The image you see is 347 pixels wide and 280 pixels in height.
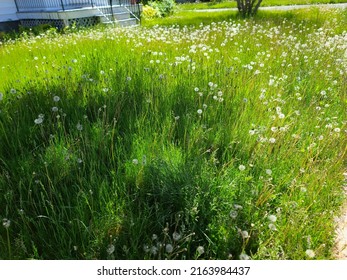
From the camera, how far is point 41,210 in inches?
85.2

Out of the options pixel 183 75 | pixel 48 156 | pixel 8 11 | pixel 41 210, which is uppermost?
pixel 8 11

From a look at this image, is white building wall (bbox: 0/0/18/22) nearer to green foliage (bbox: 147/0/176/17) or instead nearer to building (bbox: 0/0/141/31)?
building (bbox: 0/0/141/31)

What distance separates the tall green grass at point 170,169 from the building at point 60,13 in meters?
12.7

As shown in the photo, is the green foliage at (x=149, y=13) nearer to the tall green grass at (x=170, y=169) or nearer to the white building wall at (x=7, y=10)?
the white building wall at (x=7, y=10)

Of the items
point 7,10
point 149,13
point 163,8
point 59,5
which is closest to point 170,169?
point 59,5

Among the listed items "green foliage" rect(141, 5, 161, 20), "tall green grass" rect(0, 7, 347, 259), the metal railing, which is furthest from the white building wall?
"tall green grass" rect(0, 7, 347, 259)

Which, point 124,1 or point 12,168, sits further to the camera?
point 124,1

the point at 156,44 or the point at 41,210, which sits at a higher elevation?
the point at 156,44

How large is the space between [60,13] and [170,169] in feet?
50.3

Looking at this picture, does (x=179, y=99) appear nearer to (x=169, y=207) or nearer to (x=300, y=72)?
(x=169, y=207)

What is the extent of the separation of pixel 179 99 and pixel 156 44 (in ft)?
11.0

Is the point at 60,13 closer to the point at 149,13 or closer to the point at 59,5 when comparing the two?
the point at 59,5

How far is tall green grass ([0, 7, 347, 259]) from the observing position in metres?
1.99

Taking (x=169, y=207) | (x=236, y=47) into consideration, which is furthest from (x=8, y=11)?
(x=169, y=207)
